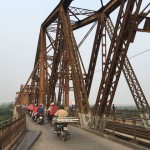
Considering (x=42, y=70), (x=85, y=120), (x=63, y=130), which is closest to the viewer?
(x=63, y=130)

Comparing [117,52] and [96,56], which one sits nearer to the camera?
[117,52]

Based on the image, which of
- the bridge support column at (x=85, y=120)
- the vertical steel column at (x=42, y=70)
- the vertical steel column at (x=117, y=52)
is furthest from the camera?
the vertical steel column at (x=42, y=70)

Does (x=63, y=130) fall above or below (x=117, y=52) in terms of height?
below

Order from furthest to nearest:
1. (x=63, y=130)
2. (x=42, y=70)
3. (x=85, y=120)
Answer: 1. (x=42, y=70)
2. (x=85, y=120)
3. (x=63, y=130)

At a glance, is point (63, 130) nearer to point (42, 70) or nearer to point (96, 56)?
point (96, 56)

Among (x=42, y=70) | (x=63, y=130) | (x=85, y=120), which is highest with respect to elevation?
(x=42, y=70)

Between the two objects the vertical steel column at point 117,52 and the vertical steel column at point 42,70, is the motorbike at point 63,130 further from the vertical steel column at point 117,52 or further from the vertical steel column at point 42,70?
the vertical steel column at point 42,70

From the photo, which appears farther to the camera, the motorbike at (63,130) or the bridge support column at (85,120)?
the bridge support column at (85,120)

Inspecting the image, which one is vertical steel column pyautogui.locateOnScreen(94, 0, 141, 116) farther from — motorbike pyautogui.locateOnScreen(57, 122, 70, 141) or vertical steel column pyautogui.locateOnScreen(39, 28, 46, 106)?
vertical steel column pyautogui.locateOnScreen(39, 28, 46, 106)

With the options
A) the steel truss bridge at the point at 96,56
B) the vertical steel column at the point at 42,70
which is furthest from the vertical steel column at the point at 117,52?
the vertical steel column at the point at 42,70

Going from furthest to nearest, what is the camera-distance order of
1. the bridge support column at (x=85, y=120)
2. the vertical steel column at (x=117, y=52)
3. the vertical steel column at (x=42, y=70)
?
the vertical steel column at (x=42, y=70), the bridge support column at (x=85, y=120), the vertical steel column at (x=117, y=52)

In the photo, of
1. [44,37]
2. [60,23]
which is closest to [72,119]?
[60,23]

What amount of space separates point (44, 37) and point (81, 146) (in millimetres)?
21934

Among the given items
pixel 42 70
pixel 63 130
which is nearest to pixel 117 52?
pixel 63 130
